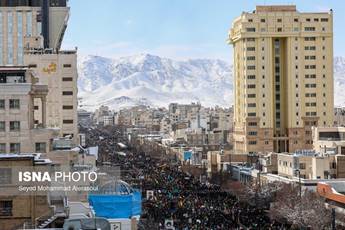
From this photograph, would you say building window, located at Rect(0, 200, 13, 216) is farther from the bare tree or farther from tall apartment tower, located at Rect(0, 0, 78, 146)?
the bare tree

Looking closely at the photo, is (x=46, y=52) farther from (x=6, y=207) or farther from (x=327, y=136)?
(x=6, y=207)

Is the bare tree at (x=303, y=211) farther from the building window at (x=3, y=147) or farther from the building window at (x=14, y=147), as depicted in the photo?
the building window at (x=3, y=147)

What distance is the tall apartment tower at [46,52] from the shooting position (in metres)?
53.3

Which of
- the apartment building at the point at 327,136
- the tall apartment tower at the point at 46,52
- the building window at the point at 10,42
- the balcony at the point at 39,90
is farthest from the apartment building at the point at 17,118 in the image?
the apartment building at the point at 327,136

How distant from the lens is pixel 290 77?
321 ft

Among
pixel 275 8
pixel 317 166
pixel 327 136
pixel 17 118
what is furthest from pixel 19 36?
pixel 17 118

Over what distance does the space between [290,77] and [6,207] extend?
8155 cm

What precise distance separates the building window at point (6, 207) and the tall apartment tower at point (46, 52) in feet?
94.1

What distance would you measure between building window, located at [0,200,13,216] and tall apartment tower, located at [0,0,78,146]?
2868 centimetres

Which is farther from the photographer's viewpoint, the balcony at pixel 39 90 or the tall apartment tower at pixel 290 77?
the tall apartment tower at pixel 290 77

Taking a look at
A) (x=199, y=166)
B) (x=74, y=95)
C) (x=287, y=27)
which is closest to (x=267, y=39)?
(x=287, y=27)

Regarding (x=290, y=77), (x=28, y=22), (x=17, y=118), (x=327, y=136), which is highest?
(x=28, y=22)

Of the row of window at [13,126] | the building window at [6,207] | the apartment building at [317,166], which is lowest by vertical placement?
the apartment building at [317,166]

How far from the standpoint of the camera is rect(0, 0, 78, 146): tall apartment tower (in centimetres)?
5331
